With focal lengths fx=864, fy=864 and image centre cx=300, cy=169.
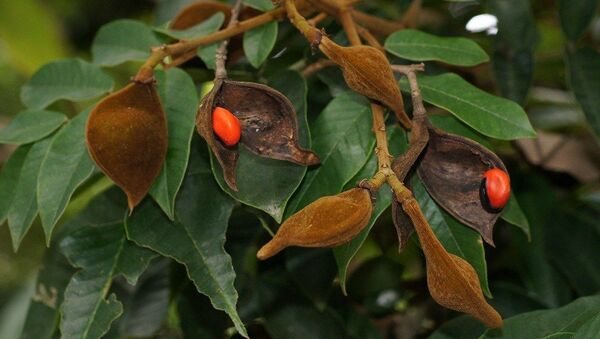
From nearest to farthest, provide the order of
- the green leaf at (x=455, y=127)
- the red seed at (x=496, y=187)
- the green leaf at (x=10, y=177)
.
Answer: the red seed at (x=496, y=187) → the green leaf at (x=455, y=127) → the green leaf at (x=10, y=177)

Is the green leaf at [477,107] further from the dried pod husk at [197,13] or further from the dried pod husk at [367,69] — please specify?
the dried pod husk at [197,13]

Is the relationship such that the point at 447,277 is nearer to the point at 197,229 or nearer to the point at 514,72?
the point at 197,229

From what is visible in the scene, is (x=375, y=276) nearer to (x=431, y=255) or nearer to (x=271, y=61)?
(x=271, y=61)

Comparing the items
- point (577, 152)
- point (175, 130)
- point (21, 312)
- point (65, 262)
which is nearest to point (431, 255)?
point (175, 130)

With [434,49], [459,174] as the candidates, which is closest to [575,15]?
[434,49]

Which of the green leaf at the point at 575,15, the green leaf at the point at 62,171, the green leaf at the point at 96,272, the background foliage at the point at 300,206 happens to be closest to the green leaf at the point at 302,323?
the background foliage at the point at 300,206

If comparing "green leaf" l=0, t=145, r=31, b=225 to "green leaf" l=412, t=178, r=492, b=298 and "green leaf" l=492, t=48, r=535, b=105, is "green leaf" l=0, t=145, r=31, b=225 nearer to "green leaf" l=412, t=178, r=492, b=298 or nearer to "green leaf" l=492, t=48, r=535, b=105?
"green leaf" l=412, t=178, r=492, b=298

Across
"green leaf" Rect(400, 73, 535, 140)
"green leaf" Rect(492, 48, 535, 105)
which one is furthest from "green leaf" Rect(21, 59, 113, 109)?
"green leaf" Rect(492, 48, 535, 105)
